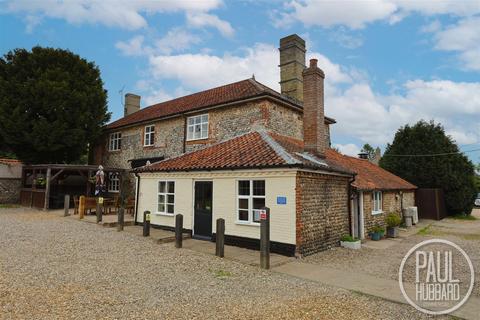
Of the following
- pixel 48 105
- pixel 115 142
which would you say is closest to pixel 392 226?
pixel 115 142

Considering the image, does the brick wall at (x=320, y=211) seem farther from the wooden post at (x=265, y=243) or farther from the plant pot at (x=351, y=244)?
the wooden post at (x=265, y=243)

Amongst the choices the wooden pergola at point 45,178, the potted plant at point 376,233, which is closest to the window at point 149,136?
the wooden pergola at point 45,178

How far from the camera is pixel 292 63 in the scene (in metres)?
19.0

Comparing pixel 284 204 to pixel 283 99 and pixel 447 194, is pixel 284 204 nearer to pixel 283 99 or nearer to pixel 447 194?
pixel 283 99

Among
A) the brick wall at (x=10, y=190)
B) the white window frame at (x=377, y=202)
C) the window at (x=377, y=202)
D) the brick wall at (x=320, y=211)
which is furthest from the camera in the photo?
the brick wall at (x=10, y=190)

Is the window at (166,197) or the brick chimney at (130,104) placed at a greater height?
the brick chimney at (130,104)

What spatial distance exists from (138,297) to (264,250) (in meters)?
3.49

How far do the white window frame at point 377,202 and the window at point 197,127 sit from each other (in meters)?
9.53

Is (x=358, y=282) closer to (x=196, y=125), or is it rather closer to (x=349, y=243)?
(x=349, y=243)

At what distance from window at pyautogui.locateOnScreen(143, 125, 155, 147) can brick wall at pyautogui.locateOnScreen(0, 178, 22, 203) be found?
38.6 ft

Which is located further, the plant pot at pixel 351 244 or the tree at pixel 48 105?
the tree at pixel 48 105

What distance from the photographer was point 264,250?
26.9 feet

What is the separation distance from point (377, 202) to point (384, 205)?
3.30ft

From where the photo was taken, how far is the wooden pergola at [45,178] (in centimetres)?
2011
